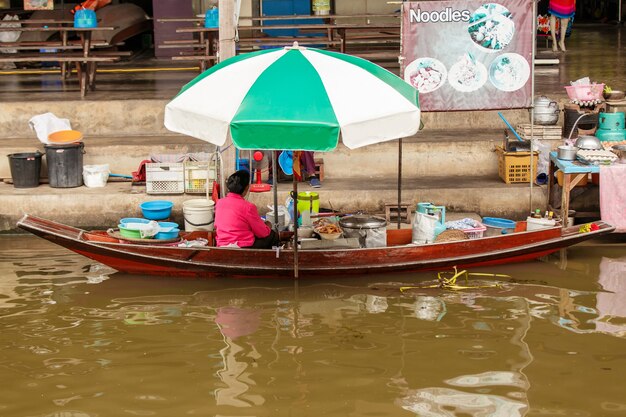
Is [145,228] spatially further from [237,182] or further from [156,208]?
[237,182]

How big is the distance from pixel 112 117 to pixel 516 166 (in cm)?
564

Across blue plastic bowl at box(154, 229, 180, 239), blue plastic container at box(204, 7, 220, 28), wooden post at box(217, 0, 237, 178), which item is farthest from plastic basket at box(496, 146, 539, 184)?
blue plastic container at box(204, 7, 220, 28)

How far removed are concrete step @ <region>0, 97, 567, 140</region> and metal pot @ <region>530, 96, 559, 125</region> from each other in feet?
3.28

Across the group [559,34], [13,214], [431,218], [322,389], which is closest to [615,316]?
[431,218]

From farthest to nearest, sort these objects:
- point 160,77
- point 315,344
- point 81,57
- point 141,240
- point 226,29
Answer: point 160,77 → point 81,57 → point 226,29 → point 141,240 → point 315,344

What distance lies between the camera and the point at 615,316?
887cm

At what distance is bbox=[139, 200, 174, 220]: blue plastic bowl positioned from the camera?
1136cm

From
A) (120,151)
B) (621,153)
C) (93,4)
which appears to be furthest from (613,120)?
(93,4)

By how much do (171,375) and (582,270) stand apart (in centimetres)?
480

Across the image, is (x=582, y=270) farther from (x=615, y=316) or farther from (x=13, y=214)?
(x=13, y=214)

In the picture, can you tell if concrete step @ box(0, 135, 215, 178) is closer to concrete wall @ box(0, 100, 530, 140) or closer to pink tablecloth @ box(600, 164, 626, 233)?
concrete wall @ box(0, 100, 530, 140)

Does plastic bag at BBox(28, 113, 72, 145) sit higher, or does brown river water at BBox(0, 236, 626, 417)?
plastic bag at BBox(28, 113, 72, 145)

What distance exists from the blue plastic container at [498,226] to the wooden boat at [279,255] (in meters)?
0.71

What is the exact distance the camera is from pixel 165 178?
39.2 ft
